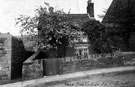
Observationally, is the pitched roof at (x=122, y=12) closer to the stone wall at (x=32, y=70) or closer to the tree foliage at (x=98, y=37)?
the tree foliage at (x=98, y=37)

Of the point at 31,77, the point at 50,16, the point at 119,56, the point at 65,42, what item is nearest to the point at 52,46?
the point at 65,42

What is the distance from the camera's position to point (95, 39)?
1364 centimetres

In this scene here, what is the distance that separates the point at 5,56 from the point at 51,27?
12.7ft

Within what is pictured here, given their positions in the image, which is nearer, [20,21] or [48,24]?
[48,24]

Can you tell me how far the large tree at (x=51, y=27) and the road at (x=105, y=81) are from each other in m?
4.22

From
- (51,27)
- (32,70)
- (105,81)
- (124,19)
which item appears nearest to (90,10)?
(124,19)

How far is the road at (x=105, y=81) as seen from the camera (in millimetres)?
6227

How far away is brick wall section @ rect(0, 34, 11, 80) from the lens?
892 cm

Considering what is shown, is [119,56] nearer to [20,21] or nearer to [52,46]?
[52,46]

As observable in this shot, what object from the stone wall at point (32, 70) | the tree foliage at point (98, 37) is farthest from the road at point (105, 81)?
the tree foliage at point (98, 37)

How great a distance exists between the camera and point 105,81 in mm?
6898

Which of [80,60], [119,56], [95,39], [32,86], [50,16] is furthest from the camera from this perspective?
[95,39]

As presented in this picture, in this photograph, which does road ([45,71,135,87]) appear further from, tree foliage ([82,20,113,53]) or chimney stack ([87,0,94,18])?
chimney stack ([87,0,94,18])

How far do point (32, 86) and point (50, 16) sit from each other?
6154 mm
